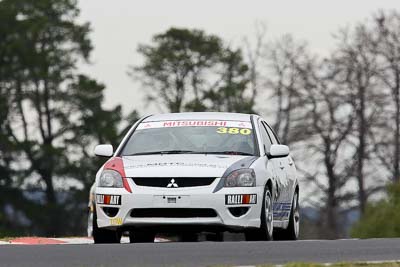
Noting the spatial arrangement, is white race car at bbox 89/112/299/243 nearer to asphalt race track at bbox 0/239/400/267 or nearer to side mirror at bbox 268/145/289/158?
side mirror at bbox 268/145/289/158

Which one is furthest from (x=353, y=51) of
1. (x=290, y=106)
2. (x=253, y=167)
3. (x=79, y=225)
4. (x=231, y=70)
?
(x=253, y=167)

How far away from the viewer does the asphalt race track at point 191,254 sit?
1155 cm

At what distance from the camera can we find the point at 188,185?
48.7 ft

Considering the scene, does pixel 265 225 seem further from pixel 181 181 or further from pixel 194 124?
pixel 194 124

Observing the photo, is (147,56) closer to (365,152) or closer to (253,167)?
(365,152)

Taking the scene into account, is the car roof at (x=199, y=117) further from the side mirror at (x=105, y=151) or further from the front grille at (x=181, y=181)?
the front grille at (x=181, y=181)

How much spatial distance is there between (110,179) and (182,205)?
0.84 metres

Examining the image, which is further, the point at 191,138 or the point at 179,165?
the point at 191,138

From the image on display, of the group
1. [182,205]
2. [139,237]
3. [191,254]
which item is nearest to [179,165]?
[182,205]

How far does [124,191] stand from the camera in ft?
48.9

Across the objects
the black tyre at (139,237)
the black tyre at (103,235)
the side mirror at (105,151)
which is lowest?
the black tyre at (139,237)

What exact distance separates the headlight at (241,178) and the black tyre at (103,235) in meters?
1.38

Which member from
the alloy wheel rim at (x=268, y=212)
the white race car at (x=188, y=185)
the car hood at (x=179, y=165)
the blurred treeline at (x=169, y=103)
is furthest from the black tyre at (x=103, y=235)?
the blurred treeline at (x=169, y=103)

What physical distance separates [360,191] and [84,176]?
42.6 feet
